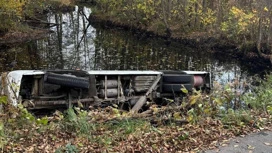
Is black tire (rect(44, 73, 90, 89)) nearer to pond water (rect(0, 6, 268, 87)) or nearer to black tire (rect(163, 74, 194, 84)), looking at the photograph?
black tire (rect(163, 74, 194, 84))

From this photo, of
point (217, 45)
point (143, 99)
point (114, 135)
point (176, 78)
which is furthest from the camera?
point (217, 45)

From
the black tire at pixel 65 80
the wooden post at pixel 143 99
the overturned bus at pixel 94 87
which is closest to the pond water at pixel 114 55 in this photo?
the overturned bus at pixel 94 87

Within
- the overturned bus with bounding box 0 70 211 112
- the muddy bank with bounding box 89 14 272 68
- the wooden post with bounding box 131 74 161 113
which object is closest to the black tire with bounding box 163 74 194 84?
the overturned bus with bounding box 0 70 211 112

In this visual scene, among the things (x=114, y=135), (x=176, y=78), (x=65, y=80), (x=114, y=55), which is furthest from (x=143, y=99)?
(x=114, y=55)

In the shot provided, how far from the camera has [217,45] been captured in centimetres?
2833

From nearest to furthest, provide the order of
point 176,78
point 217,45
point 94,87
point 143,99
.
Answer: point 94,87, point 143,99, point 176,78, point 217,45

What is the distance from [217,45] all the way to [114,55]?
890 cm

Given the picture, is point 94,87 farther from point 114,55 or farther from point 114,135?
point 114,55

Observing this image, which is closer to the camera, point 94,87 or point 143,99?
point 94,87

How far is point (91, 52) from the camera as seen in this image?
25734 mm

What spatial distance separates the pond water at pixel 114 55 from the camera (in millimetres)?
21344

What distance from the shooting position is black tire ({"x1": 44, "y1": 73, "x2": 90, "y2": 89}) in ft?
33.1

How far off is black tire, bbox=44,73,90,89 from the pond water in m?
7.47

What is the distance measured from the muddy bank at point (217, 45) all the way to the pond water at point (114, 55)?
2.41 ft
